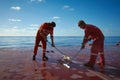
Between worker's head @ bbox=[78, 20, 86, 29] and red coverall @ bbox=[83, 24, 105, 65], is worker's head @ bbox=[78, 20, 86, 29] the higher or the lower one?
the higher one

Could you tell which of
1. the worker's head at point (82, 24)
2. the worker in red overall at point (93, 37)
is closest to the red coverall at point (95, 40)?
the worker in red overall at point (93, 37)

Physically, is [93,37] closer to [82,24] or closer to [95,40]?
[95,40]

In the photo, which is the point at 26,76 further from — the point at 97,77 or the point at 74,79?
the point at 97,77

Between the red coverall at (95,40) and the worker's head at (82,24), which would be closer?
the worker's head at (82,24)

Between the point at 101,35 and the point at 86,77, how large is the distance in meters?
2.09

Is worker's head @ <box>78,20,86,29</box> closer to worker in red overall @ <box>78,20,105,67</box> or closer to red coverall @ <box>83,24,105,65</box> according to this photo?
worker in red overall @ <box>78,20,105,67</box>

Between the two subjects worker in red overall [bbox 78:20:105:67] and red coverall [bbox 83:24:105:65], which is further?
red coverall [bbox 83:24:105:65]

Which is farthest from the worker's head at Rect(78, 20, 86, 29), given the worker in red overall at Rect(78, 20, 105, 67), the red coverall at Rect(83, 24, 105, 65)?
the red coverall at Rect(83, 24, 105, 65)

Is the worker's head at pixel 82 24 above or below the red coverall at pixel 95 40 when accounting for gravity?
above

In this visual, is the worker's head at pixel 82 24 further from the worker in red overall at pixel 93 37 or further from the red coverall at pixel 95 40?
the red coverall at pixel 95 40

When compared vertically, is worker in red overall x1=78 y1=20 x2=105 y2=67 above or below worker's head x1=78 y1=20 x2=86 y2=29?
below

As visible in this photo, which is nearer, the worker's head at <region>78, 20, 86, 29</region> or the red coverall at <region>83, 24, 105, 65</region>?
the worker's head at <region>78, 20, 86, 29</region>

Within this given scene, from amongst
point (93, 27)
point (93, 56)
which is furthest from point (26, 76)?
point (93, 27)

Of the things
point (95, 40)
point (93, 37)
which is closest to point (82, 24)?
point (93, 37)
